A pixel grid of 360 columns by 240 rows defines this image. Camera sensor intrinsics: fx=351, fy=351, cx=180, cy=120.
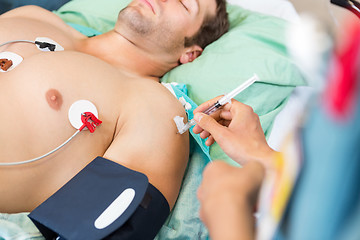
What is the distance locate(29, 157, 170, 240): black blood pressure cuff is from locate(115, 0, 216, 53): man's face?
0.70m

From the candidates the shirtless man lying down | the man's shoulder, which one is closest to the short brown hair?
the shirtless man lying down

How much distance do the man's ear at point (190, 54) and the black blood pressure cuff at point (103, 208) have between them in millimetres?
765

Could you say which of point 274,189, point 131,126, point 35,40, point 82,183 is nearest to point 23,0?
point 35,40

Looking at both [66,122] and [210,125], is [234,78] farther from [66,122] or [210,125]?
[66,122]

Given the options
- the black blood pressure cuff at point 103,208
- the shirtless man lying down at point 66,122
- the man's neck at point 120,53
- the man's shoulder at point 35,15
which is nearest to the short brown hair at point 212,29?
the man's neck at point 120,53

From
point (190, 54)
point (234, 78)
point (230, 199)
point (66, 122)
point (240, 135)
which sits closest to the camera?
point (230, 199)

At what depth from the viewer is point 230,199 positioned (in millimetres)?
411

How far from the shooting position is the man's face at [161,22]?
1.47 metres

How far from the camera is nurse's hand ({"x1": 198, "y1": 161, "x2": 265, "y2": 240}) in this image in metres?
0.40

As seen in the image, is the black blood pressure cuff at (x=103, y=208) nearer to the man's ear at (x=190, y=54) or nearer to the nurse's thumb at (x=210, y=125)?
the nurse's thumb at (x=210, y=125)

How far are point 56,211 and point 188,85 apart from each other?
2.59 ft

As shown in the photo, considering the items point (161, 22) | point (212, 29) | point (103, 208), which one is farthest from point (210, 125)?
point (212, 29)

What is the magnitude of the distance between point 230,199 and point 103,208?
0.57m

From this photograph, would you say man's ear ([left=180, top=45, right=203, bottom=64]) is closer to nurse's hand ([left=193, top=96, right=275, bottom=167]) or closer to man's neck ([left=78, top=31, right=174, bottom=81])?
man's neck ([left=78, top=31, right=174, bottom=81])
